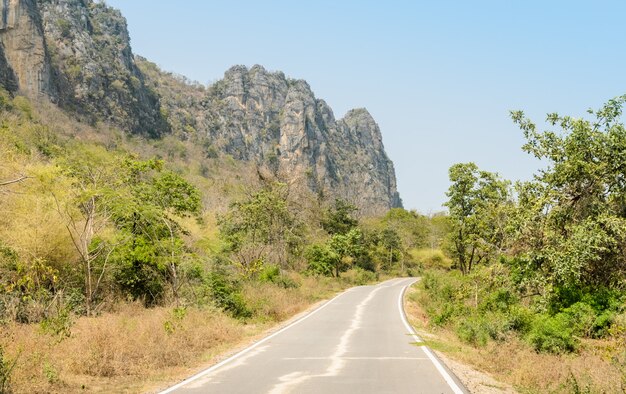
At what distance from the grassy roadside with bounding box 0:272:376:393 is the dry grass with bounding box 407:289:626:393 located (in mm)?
6412

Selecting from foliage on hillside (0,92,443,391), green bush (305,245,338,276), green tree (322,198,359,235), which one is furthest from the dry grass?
green tree (322,198,359,235)

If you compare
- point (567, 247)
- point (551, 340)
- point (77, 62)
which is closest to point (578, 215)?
point (567, 247)

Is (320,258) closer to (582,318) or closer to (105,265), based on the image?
(105,265)

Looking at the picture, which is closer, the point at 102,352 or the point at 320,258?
the point at 102,352

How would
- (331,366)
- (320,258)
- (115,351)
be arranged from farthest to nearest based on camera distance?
1. (320,258)
2. (331,366)
3. (115,351)

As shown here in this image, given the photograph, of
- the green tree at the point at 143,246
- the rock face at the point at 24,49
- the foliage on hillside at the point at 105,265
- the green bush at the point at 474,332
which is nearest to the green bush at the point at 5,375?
the foliage on hillside at the point at 105,265

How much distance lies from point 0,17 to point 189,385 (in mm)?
113770

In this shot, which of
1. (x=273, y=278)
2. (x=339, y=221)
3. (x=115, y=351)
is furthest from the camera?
(x=339, y=221)

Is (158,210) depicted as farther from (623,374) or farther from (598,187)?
(623,374)

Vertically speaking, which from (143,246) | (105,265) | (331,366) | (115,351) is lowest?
(331,366)

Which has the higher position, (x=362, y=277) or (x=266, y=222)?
(x=266, y=222)

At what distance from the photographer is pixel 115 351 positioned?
10992 mm

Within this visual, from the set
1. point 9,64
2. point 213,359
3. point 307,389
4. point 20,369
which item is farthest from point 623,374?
point 9,64

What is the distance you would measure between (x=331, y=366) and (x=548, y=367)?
14.3 ft
